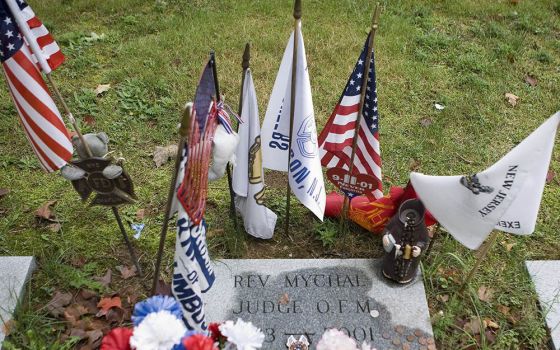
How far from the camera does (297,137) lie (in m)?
2.85

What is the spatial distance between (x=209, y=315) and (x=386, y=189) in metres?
1.73

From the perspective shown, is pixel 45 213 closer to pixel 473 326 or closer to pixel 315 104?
pixel 315 104

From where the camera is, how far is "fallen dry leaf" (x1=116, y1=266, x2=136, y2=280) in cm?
314

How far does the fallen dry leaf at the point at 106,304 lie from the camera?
2913mm

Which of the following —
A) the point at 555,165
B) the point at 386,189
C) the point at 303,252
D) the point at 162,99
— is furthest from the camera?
the point at 162,99

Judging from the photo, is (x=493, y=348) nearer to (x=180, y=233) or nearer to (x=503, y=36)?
(x=180, y=233)

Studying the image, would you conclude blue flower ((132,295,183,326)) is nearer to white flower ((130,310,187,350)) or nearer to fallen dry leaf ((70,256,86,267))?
white flower ((130,310,187,350))

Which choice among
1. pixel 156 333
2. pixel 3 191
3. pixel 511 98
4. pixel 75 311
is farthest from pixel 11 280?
pixel 511 98

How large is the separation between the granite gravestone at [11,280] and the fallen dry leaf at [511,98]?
410 cm

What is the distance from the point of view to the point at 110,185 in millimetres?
2553

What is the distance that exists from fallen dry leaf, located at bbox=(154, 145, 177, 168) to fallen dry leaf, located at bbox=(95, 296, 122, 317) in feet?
4.21

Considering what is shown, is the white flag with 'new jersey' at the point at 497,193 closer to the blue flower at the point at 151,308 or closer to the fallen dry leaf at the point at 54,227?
the blue flower at the point at 151,308

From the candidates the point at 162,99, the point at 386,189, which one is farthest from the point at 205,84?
the point at 162,99

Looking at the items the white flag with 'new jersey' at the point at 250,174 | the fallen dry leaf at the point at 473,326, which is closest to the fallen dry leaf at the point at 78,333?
the white flag with 'new jersey' at the point at 250,174
